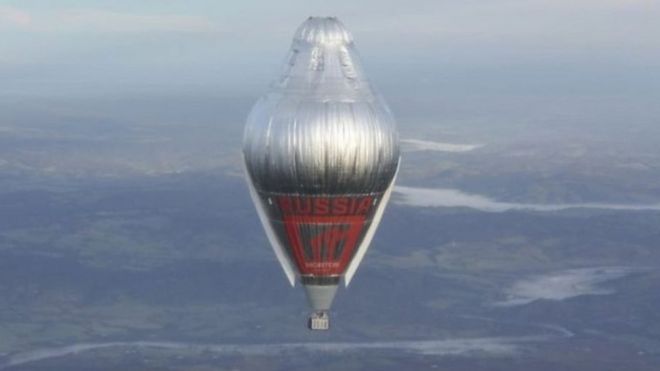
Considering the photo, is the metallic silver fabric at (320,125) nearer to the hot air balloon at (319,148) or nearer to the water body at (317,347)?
the hot air balloon at (319,148)

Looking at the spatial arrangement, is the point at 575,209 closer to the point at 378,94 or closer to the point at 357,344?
the point at 357,344

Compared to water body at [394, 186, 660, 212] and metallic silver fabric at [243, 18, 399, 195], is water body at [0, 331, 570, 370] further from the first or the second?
metallic silver fabric at [243, 18, 399, 195]

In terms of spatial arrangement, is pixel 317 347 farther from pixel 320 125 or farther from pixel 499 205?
pixel 320 125

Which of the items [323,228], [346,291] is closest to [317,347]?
[346,291]

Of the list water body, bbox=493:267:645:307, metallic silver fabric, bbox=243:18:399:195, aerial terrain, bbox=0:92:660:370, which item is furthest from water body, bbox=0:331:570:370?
metallic silver fabric, bbox=243:18:399:195

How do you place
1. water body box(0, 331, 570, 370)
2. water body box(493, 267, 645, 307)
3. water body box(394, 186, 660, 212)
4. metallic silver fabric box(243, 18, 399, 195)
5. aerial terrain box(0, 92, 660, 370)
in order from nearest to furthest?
metallic silver fabric box(243, 18, 399, 195)
water body box(0, 331, 570, 370)
aerial terrain box(0, 92, 660, 370)
water body box(493, 267, 645, 307)
water body box(394, 186, 660, 212)

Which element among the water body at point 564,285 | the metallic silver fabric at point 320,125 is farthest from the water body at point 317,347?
the metallic silver fabric at point 320,125
